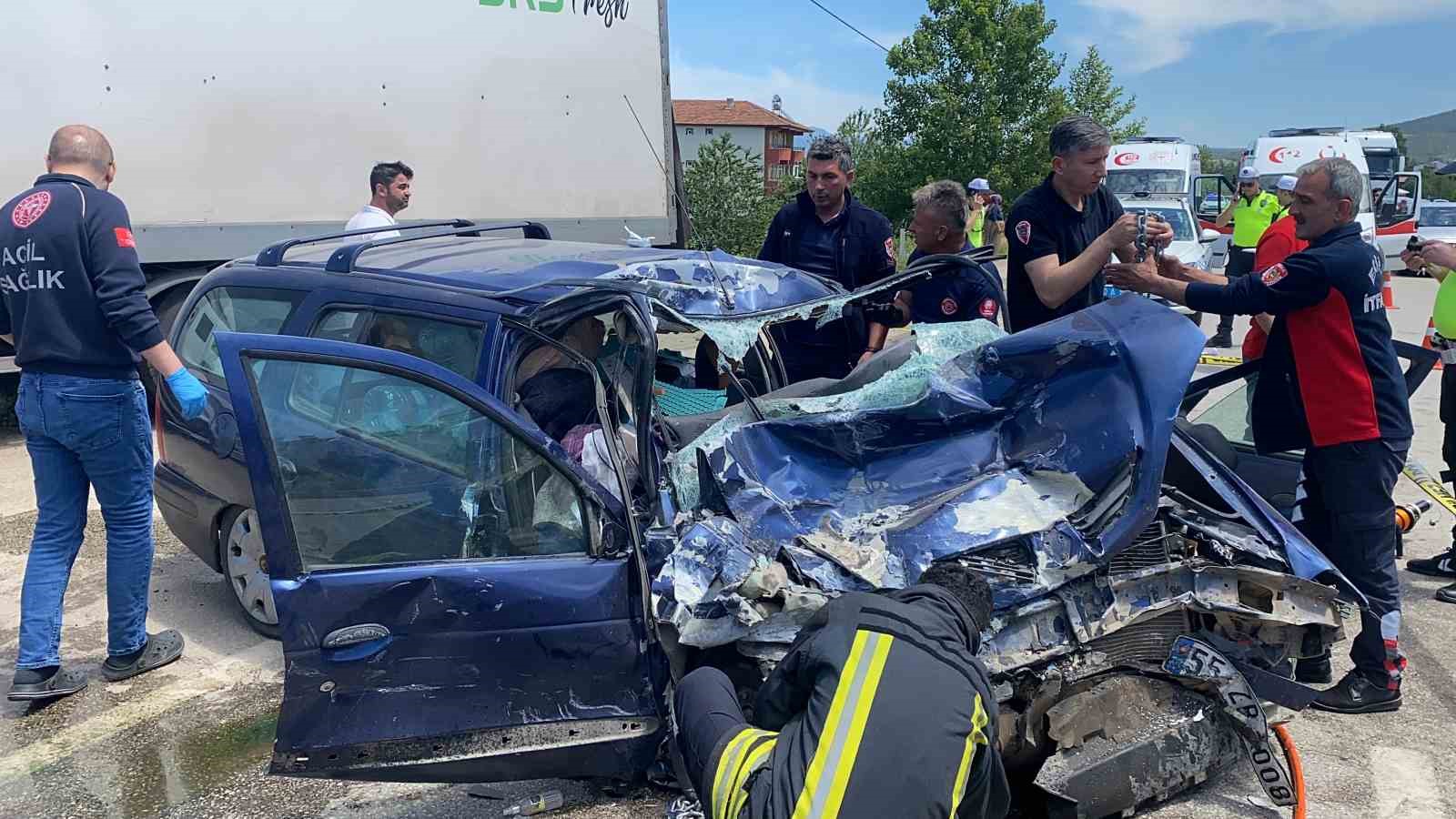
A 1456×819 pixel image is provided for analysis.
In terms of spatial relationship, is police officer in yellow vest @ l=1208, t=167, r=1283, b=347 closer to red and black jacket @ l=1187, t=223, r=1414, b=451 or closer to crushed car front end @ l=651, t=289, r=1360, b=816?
red and black jacket @ l=1187, t=223, r=1414, b=451

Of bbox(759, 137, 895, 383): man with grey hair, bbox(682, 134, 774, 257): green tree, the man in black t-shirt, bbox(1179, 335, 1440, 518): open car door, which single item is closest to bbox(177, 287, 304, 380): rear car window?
bbox(759, 137, 895, 383): man with grey hair

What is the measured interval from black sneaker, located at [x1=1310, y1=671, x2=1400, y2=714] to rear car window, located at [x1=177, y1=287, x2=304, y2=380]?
4.01 m

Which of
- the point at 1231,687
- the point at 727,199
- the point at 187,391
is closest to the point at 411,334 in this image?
the point at 187,391

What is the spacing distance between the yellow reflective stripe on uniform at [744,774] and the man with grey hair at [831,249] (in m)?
2.96

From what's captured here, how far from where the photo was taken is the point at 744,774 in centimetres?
192

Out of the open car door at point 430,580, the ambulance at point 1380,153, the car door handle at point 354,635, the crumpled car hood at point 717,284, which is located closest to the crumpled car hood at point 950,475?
the open car door at point 430,580

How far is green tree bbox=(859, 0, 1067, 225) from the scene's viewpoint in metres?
23.2

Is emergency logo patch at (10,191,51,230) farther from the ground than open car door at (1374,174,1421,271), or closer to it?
farther from the ground

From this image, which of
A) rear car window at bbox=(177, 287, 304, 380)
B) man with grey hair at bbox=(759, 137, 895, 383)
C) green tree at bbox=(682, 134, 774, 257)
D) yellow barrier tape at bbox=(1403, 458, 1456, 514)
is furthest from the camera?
green tree at bbox=(682, 134, 774, 257)

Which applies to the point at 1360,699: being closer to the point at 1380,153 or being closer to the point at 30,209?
the point at 30,209

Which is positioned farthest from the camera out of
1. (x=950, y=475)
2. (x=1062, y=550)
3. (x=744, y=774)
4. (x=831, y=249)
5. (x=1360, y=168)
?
(x=1360, y=168)

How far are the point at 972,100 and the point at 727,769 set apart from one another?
23565 millimetres

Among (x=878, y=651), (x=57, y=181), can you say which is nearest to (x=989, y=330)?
(x=878, y=651)

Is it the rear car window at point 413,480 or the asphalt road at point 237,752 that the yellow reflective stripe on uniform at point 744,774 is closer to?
the rear car window at point 413,480
